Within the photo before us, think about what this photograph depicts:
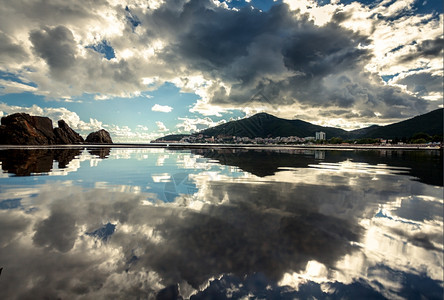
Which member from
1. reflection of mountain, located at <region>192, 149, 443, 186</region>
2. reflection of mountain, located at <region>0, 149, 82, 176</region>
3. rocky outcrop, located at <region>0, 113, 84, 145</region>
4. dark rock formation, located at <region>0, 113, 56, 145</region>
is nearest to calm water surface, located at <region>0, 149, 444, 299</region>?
reflection of mountain, located at <region>192, 149, 443, 186</region>

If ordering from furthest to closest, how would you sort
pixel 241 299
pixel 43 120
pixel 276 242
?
pixel 43 120, pixel 276 242, pixel 241 299

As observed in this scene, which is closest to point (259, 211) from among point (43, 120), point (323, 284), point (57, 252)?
point (323, 284)

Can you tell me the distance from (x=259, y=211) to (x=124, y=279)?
6.62 m

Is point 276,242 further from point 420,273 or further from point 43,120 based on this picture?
point 43,120

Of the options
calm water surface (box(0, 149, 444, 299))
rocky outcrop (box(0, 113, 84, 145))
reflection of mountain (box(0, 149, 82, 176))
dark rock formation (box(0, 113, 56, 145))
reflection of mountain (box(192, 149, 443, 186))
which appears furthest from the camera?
rocky outcrop (box(0, 113, 84, 145))

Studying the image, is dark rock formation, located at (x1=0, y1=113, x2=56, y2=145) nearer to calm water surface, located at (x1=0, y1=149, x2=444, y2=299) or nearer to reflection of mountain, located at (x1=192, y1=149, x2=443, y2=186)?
reflection of mountain, located at (x1=192, y1=149, x2=443, y2=186)

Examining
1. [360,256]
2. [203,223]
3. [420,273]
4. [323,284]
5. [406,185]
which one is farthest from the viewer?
[406,185]

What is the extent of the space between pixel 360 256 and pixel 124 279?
6850 millimetres

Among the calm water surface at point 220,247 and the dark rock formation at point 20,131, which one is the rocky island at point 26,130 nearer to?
the dark rock formation at point 20,131

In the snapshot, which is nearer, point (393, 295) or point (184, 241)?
point (393, 295)

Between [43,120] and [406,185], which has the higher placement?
[43,120]

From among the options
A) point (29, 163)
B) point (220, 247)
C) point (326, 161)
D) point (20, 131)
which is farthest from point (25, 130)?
point (220, 247)

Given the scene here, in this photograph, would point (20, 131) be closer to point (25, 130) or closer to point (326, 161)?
point (25, 130)

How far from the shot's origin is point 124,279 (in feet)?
17.4
